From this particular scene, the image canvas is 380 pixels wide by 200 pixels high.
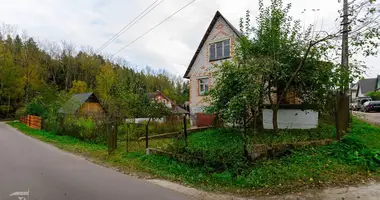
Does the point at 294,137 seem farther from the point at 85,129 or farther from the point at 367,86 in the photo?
the point at 367,86

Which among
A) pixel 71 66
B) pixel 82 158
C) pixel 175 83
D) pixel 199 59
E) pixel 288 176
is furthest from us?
pixel 175 83

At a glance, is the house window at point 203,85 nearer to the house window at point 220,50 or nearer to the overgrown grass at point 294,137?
the house window at point 220,50

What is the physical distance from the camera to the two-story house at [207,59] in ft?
64.2

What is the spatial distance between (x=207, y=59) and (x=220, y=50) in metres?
1.41

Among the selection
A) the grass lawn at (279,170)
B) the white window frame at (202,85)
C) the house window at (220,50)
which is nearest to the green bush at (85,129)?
the grass lawn at (279,170)

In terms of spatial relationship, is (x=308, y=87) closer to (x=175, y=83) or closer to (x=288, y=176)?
(x=288, y=176)

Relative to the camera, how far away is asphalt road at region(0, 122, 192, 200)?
19.3ft

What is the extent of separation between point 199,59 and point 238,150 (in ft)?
47.6

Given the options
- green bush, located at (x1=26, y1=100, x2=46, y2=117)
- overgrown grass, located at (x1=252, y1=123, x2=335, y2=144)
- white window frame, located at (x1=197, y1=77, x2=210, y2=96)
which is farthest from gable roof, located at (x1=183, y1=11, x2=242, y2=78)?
green bush, located at (x1=26, y1=100, x2=46, y2=117)

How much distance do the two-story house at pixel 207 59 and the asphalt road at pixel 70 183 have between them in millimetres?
11385

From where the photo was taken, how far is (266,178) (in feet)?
21.9

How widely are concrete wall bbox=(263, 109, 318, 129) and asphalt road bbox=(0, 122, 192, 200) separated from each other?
8988mm

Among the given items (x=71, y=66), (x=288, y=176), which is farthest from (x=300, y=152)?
(x=71, y=66)

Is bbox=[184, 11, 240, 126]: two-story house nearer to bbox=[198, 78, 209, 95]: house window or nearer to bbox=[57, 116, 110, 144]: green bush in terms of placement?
bbox=[198, 78, 209, 95]: house window
